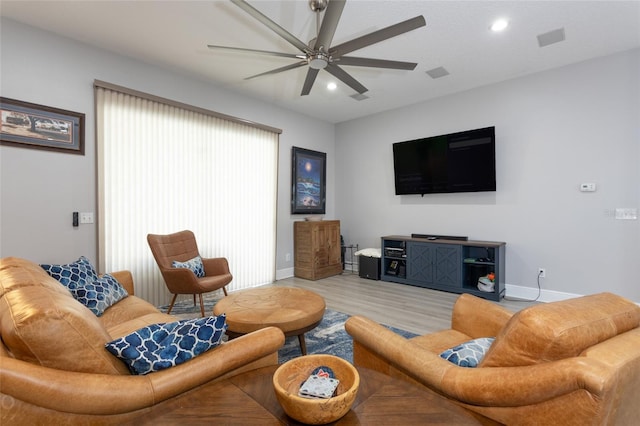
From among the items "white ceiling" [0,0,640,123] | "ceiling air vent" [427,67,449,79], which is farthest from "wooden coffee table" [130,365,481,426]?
"ceiling air vent" [427,67,449,79]

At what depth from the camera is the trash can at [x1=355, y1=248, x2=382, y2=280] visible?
5.10 meters

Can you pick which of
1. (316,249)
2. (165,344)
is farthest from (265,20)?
(316,249)

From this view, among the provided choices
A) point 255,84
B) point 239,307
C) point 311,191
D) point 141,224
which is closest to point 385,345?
point 239,307

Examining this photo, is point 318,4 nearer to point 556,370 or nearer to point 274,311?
point 274,311

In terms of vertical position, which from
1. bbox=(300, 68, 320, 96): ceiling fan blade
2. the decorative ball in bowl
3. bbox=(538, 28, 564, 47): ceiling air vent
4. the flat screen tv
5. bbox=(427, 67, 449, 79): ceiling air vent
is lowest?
the decorative ball in bowl

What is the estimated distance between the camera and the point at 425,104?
4992mm

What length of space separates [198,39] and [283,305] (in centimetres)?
281

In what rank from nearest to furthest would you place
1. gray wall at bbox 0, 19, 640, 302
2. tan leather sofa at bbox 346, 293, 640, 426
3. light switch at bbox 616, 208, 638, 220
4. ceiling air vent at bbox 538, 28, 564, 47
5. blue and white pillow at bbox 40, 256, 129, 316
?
tan leather sofa at bbox 346, 293, 640, 426, blue and white pillow at bbox 40, 256, 129, 316, gray wall at bbox 0, 19, 640, 302, ceiling air vent at bbox 538, 28, 564, 47, light switch at bbox 616, 208, 638, 220

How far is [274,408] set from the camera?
3.12ft

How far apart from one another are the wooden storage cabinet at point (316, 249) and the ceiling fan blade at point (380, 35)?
317cm

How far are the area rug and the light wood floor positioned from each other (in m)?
0.28

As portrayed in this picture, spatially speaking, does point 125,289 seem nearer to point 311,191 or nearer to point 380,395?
Result: point 380,395

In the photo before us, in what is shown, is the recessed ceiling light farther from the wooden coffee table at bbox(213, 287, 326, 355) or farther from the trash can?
the trash can

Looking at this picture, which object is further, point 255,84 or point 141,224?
point 255,84
